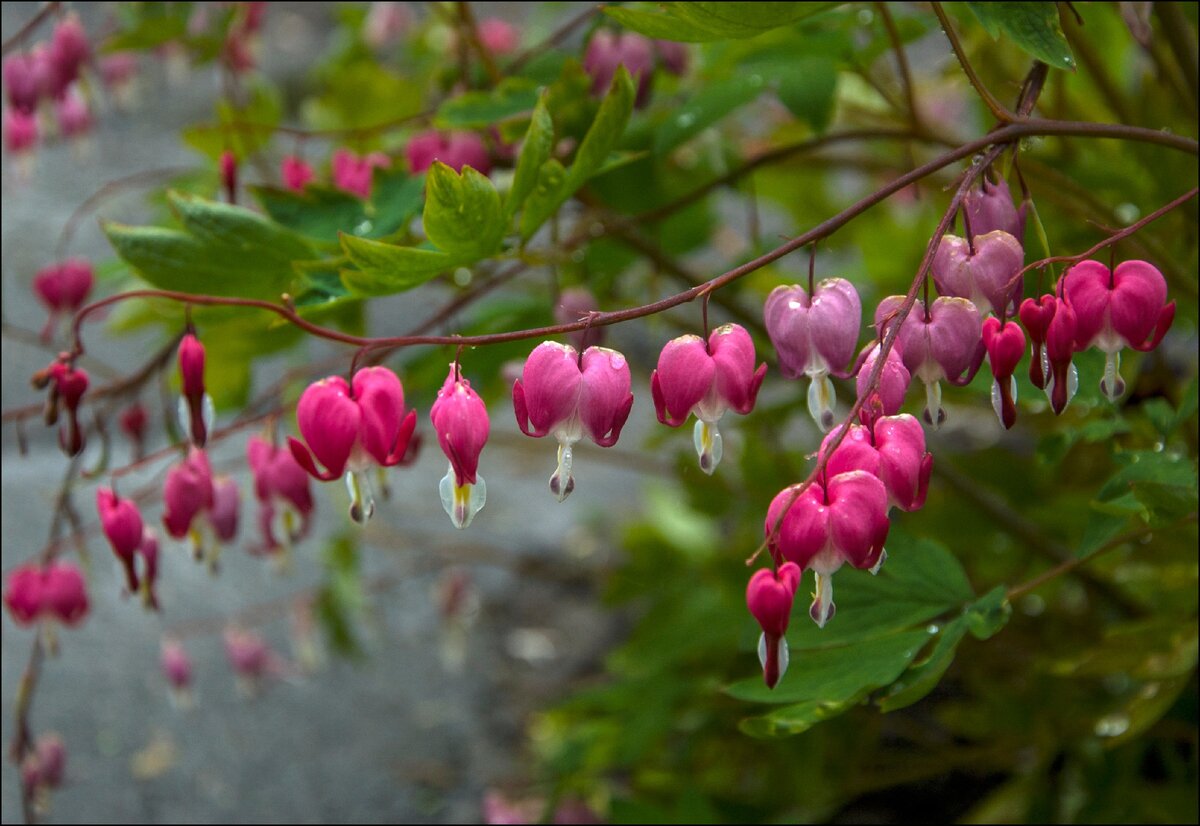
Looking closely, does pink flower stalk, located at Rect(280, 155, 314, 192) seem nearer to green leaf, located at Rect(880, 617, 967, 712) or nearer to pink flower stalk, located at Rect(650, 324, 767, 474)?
pink flower stalk, located at Rect(650, 324, 767, 474)

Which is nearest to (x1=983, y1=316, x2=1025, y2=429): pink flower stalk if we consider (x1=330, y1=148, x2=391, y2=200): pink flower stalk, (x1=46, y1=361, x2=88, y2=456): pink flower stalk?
(x1=46, y1=361, x2=88, y2=456): pink flower stalk

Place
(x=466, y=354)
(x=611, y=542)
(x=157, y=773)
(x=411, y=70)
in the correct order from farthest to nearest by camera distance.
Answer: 1. (x=611, y=542)
2. (x=411, y=70)
3. (x=157, y=773)
4. (x=466, y=354)

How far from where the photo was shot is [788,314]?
74 cm

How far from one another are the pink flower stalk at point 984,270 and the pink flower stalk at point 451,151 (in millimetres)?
655

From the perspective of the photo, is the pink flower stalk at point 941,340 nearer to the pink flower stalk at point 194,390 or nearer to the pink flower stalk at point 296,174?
the pink flower stalk at point 194,390

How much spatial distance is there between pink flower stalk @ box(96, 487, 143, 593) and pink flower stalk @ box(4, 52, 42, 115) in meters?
0.69

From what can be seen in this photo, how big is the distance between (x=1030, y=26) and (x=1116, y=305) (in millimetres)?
265

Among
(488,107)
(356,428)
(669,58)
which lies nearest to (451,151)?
(488,107)

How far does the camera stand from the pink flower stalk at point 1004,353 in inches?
28.0

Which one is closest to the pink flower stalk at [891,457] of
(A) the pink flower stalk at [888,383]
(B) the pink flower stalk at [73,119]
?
(A) the pink flower stalk at [888,383]

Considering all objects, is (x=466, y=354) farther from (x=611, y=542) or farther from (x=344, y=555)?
(x=611, y=542)

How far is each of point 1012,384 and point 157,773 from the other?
150 cm

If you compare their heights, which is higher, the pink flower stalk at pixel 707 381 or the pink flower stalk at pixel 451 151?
the pink flower stalk at pixel 451 151

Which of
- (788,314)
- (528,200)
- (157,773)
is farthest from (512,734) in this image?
(788,314)
